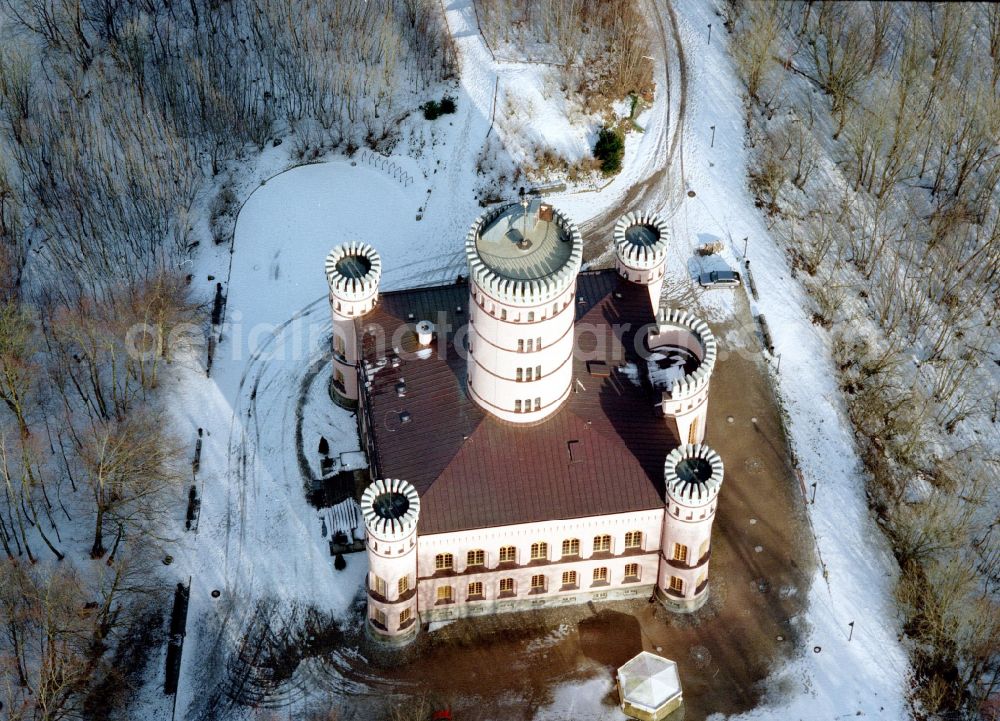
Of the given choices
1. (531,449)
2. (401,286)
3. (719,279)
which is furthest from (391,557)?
(719,279)

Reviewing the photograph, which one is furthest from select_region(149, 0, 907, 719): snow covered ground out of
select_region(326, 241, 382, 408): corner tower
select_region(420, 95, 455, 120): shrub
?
select_region(326, 241, 382, 408): corner tower

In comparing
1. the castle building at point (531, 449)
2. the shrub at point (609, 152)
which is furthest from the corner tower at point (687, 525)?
the shrub at point (609, 152)

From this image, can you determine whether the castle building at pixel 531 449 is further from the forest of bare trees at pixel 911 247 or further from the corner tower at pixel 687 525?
the forest of bare trees at pixel 911 247

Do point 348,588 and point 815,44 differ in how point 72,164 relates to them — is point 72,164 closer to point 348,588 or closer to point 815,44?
point 348,588

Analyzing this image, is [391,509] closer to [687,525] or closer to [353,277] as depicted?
[687,525]

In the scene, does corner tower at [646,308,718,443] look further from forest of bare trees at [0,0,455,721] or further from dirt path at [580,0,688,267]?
forest of bare trees at [0,0,455,721]

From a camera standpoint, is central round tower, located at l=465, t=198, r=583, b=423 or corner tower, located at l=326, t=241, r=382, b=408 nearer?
central round tower, located at l=465, t=198, r=583, b=423

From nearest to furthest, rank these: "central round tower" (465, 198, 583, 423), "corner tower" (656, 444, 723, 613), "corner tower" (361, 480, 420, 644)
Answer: "central round tower" (465, 198, 583, 423) < "corner tower" (361, 480, 420, 644) < "corner tower" (656, 444, 723, 613)

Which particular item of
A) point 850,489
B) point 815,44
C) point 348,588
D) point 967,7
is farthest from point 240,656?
point 967,7
